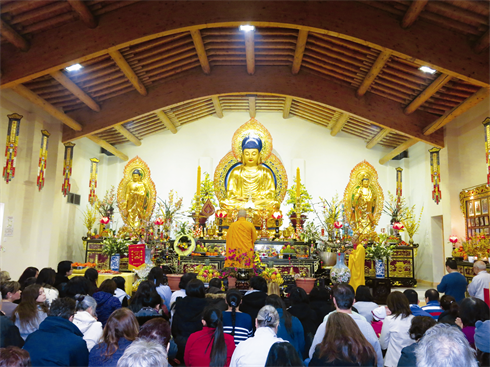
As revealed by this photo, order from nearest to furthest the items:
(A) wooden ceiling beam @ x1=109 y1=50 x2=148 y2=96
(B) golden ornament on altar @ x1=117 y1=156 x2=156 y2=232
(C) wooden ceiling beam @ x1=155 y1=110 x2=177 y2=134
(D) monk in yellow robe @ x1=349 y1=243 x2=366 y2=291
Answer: (D) monk in yellow robe @ x1=349 y1=243 x2=366 y2=291 < (A) wooden ceiling beam @ x1=109 y1=50 x2=148 y2=96 < (C) wooden ceiling beam @ x1=155 y1=110 x2=177 y2=134 < (B) golden ornament on altar @ x1=117 y1=156 x2=156 y2=232

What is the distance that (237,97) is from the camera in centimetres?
1326

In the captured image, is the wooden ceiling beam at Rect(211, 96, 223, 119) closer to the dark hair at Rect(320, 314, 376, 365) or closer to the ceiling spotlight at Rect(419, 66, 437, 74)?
the ceiling spotlight at Rect(419, 66, 437, 74)

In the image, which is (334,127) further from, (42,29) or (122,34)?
(42,29)

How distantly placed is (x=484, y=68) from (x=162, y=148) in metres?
9.72

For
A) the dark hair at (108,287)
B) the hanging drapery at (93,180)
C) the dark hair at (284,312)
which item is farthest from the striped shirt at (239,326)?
the hanging drapery at (93,180)

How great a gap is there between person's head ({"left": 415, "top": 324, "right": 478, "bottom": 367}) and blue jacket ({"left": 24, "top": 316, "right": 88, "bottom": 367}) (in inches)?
69.6

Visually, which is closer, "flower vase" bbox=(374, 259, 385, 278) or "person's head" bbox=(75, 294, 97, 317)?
"person's head" bbox=(75, 294, 97, 317)

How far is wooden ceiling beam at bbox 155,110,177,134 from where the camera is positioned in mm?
12541

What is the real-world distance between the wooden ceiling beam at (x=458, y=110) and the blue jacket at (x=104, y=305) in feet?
25.8

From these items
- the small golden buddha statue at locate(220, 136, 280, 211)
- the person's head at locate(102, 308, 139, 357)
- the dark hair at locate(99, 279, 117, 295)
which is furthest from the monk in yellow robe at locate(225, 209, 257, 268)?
the person's head at locate(102, 308, 139, 357)

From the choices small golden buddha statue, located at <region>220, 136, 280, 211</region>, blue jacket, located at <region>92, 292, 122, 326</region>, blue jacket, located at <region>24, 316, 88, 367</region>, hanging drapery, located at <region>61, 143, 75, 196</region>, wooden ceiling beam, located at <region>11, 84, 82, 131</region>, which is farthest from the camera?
small golden buddha statue, located at <region>220, 136, 280, 211</region>

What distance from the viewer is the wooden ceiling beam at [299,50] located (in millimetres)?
8906

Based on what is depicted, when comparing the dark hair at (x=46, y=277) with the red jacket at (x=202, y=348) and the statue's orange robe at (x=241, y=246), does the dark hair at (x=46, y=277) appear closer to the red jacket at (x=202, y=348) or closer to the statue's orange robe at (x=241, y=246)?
the red jacket at (x=202, y=348)

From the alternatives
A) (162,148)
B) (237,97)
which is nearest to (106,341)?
(237,97)
